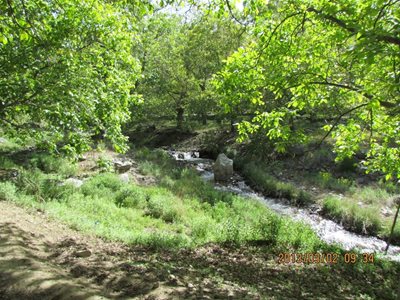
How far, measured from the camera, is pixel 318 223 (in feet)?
41.0

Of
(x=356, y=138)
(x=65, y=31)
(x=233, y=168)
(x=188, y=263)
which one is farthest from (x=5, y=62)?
(x=233, y=168)

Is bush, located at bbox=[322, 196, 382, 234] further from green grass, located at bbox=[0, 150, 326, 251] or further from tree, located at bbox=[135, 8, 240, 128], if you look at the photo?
tree, located at bbox=[135, 8, 240, 128]

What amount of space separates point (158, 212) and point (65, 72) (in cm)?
579

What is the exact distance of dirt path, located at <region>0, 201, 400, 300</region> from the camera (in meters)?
3.98

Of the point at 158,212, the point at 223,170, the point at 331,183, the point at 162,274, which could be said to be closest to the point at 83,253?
the point at 162,274

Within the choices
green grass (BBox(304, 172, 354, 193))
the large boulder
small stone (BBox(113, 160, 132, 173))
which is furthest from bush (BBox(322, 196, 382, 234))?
small stone (BBox(113, 160, 132, 173))

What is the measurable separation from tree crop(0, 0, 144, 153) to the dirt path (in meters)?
1.95

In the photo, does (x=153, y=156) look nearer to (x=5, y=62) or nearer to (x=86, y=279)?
(x=5, y=62)

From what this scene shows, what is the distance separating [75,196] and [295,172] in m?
12.8

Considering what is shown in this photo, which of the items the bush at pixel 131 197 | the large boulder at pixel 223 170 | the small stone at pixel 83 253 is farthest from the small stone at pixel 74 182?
the large boulder at pixel 223 170

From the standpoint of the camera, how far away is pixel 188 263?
6129 mm

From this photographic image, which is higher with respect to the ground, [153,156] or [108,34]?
[108,34]

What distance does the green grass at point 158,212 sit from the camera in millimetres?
7887
